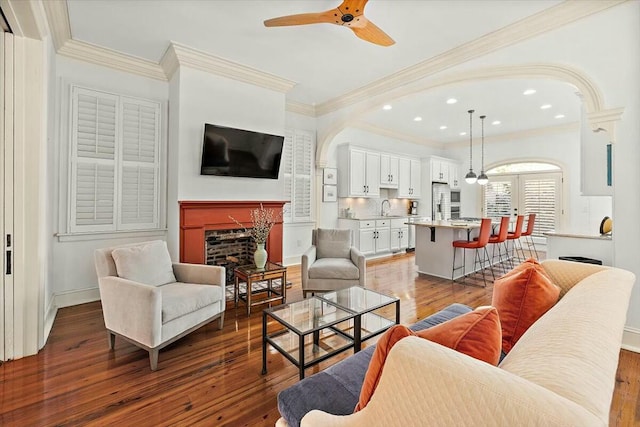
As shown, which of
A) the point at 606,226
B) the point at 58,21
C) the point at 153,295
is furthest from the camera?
Answer: the point at 606,226

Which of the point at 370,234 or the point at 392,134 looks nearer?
the point at 370,234

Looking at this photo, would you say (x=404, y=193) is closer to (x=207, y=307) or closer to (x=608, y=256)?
(x=608, y=256)

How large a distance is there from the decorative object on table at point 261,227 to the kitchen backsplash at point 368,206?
234 cm

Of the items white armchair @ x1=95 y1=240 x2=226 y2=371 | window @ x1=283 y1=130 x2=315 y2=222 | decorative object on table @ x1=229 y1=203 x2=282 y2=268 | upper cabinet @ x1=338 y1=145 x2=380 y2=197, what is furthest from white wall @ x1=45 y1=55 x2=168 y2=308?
→ upper cabinet @ x1=338 y1=145 x2=380 y2=197

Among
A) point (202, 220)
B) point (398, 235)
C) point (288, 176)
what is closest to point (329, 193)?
point (288, 176)

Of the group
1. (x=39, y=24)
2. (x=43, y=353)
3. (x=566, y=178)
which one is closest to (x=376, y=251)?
(x=566, y=178)

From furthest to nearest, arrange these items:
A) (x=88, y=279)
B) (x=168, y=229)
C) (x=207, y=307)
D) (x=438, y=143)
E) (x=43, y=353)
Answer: (x=438, y=143) → (x=168, y=229) → (x=88, y=279) → (x=207, y=307) → (x=43, y=353)

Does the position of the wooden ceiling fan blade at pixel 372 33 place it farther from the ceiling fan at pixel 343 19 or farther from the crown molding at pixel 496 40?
the crown molding at pixel 496 40

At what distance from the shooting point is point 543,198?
282 inches

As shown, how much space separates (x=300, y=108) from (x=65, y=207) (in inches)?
147

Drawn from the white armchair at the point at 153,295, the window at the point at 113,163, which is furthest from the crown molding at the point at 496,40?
the white armchair at the point at 153,295

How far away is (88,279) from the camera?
3.55 meters

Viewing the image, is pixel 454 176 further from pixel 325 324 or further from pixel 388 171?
pixel 325 324

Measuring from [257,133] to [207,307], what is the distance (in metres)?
2.47
